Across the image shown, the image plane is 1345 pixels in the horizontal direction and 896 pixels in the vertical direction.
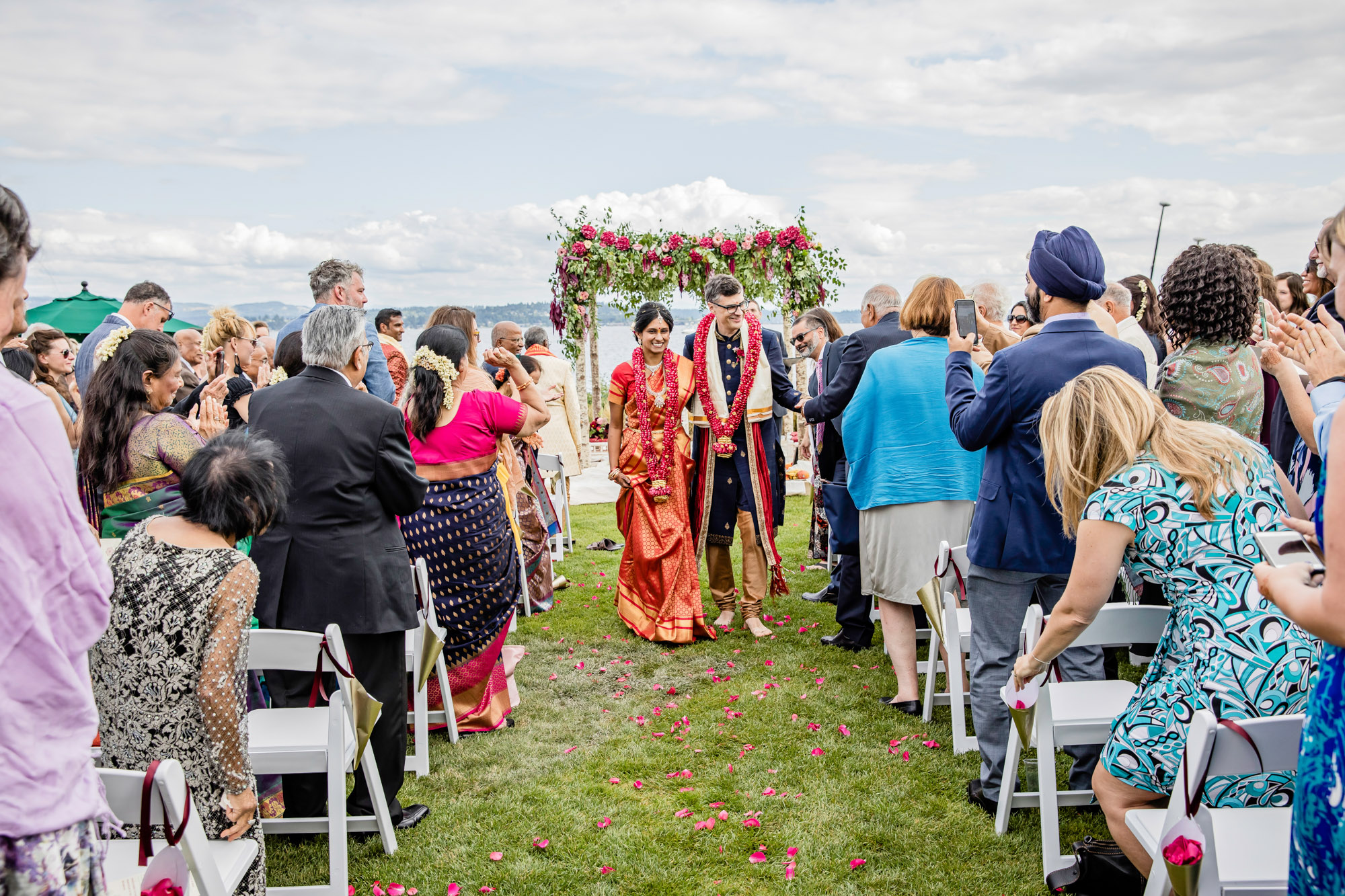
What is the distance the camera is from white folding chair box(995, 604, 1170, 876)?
297cm

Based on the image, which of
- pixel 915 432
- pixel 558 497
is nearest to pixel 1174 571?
pixel 915 432

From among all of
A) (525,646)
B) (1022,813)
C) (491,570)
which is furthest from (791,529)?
(1022,813)

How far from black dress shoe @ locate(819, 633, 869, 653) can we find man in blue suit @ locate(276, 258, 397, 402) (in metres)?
3.18

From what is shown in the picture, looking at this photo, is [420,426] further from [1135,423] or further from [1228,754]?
[1228,754]

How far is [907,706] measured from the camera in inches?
195

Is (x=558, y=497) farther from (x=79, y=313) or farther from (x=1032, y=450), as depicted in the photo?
(x=79, y=313)

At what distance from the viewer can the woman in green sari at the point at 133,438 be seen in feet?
12.7

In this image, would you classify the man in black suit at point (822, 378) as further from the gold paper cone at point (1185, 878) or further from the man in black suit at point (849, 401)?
the gold paper cone at point (1185, 878)

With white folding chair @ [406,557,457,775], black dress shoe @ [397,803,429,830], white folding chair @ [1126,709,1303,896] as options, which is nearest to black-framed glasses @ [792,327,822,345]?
white folding chair @ [406,557,457,775]

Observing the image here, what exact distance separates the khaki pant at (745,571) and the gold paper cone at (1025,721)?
10.7 feet

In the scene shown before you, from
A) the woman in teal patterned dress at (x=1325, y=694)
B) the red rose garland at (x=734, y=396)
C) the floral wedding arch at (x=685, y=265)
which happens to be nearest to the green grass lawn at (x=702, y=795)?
the red rose garland at (x=734, y=396)

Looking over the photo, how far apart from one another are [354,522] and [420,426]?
3.53 ft

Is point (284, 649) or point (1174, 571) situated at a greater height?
point (1174, 571)

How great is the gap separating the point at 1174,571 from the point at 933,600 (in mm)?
1924
